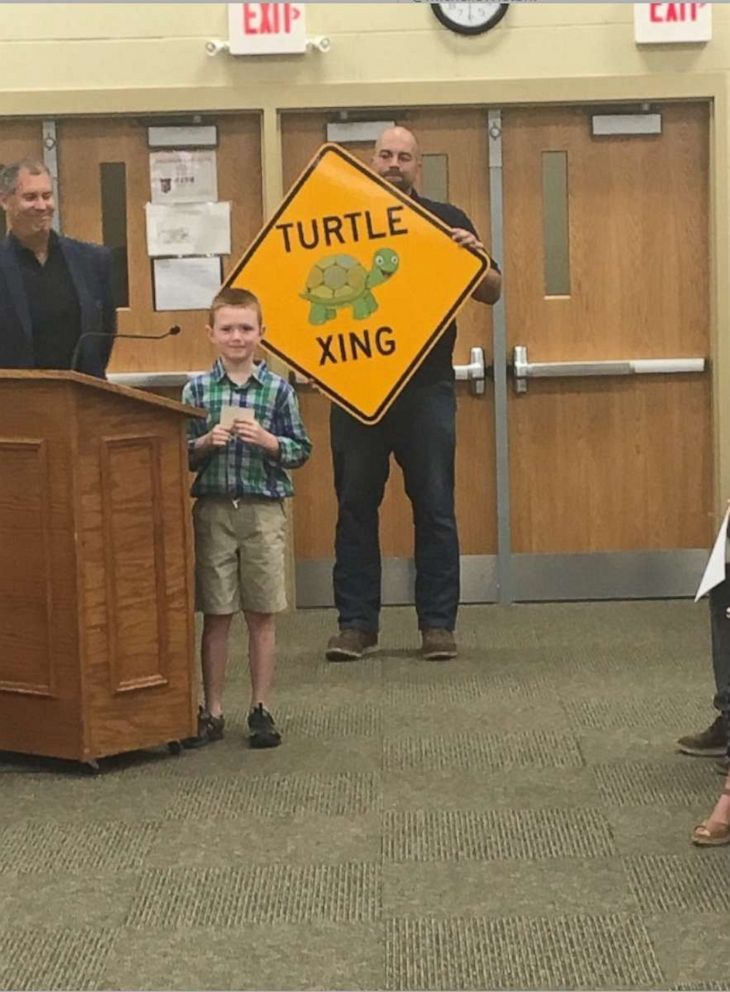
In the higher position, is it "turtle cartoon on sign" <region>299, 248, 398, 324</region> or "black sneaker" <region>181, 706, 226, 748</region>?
"turtle cartoon on sign" <region>299, 248, 398, 324</region>

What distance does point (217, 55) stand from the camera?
561 cm

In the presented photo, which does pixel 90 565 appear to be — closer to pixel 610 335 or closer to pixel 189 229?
pixel 189 229

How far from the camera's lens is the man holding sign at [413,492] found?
4719mm

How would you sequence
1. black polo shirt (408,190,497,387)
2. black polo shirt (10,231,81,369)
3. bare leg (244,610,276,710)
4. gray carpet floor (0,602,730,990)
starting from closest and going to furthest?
gray carpet floor (0,602,730,990) < bare leg (244,610,276,710) < black polo shirt (10,231,81,369) < black polo shirt (408,190,497,387)

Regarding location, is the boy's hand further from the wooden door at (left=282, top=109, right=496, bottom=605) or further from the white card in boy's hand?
the wooden door at (left=282, top=109, right=496, bottom=605)

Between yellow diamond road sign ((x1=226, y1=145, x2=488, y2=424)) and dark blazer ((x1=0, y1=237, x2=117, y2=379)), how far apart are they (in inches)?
22.0

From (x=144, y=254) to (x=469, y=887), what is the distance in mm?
3591

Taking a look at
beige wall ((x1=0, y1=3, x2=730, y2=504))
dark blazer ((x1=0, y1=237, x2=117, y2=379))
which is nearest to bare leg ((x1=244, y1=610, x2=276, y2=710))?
dark blazer ((x1=0, y1=237, x2=117, y2=379))

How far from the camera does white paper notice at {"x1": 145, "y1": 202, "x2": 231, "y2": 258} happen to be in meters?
5.75

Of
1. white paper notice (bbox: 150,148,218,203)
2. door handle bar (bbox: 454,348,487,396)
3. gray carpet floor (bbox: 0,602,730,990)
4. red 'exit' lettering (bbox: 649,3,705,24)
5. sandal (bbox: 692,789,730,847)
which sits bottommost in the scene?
gray carpet floor (bbox: 0,602,730,990)

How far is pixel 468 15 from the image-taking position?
5.59 meters

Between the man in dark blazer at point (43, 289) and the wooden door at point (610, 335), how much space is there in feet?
7.29

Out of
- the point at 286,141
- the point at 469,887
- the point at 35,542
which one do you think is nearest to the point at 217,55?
the point at 286,141

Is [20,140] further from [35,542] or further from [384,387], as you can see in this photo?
[35,542]
